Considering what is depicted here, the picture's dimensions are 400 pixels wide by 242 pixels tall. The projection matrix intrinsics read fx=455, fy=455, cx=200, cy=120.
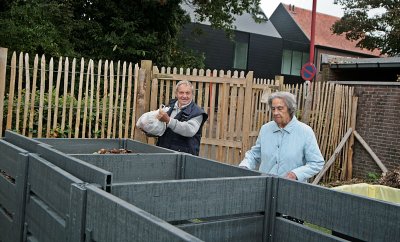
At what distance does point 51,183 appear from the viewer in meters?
2.28

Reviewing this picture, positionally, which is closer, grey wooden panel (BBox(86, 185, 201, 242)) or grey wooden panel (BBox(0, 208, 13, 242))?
grey wooden panel (BBox(86, 185, 201, 242))

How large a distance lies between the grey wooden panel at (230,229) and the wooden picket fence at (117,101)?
463 cm

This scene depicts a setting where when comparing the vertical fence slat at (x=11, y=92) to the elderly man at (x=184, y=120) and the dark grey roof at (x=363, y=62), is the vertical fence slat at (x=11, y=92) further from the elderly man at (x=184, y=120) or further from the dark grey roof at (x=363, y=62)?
the dark grey roof at (x=363, y=62)

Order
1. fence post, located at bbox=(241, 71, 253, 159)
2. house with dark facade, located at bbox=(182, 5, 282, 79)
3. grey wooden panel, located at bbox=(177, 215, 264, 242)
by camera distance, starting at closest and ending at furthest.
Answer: grey wooden panel, located at bbox=(177, 215, 264, 242), fence post, located at bbox=(241, 71, 253, 159), house with dark facade, located at bbox=(182, 5, 282, 79)

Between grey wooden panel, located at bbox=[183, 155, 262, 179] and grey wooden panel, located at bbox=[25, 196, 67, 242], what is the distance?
3.34 ft

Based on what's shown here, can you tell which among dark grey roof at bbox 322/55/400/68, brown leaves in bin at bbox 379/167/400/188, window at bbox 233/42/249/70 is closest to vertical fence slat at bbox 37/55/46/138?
brown leaves in bin at bbox 379/167/400/188

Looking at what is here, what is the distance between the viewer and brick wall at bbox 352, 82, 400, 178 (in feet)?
35.2

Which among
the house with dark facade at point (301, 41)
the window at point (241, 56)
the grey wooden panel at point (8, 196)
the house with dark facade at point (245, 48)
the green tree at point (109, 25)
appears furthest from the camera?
the house with dark facade at point (301, 41)

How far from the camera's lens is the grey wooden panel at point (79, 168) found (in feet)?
6.47

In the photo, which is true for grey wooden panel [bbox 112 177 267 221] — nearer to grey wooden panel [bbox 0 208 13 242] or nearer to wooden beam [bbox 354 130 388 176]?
grey wooden panel [bbox 0 208 13 242]

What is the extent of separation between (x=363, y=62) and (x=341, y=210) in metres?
12.1

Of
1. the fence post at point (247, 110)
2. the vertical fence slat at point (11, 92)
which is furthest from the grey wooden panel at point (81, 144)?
the fence post at point (247, 110)

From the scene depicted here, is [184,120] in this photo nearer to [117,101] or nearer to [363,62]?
[117,101]

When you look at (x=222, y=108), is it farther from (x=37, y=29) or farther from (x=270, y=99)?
(x=37, y=29)
